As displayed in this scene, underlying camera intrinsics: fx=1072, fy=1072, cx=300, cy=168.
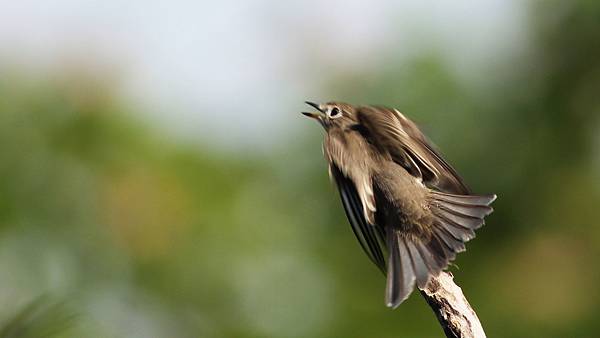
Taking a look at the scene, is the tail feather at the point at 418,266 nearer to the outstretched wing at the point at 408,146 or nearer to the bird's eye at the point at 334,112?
the outstretched wing at the point at 408,146

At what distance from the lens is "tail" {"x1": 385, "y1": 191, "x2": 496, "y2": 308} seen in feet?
12.3

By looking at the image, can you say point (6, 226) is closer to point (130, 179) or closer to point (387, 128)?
point (130, 179)

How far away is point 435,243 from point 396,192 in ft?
0.89

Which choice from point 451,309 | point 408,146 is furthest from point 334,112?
point 451,309

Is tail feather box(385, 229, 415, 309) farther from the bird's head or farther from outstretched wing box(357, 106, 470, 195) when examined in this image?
the bird's head

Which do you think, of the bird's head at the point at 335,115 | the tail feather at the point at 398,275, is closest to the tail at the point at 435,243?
the tail feather at the point at 398,275

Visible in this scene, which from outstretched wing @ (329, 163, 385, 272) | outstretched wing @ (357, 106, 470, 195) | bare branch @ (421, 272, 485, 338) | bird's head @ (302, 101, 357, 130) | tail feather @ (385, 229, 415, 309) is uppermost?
bird's head @ (302, 101, 357, 130)

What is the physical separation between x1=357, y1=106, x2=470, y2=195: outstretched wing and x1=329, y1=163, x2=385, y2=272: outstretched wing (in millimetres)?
216

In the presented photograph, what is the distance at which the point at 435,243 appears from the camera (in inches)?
159

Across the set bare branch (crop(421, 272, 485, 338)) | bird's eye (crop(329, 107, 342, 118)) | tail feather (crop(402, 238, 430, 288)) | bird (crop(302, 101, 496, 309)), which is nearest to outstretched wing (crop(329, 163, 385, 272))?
bird (crop(302, 101, 496, 309))

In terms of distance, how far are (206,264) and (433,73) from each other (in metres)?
3.39

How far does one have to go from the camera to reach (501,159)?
37.0 feet

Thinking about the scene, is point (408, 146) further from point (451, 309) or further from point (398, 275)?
point (451, 309)

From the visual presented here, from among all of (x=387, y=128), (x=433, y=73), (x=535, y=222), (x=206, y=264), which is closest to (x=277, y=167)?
(x=206, y=264)
